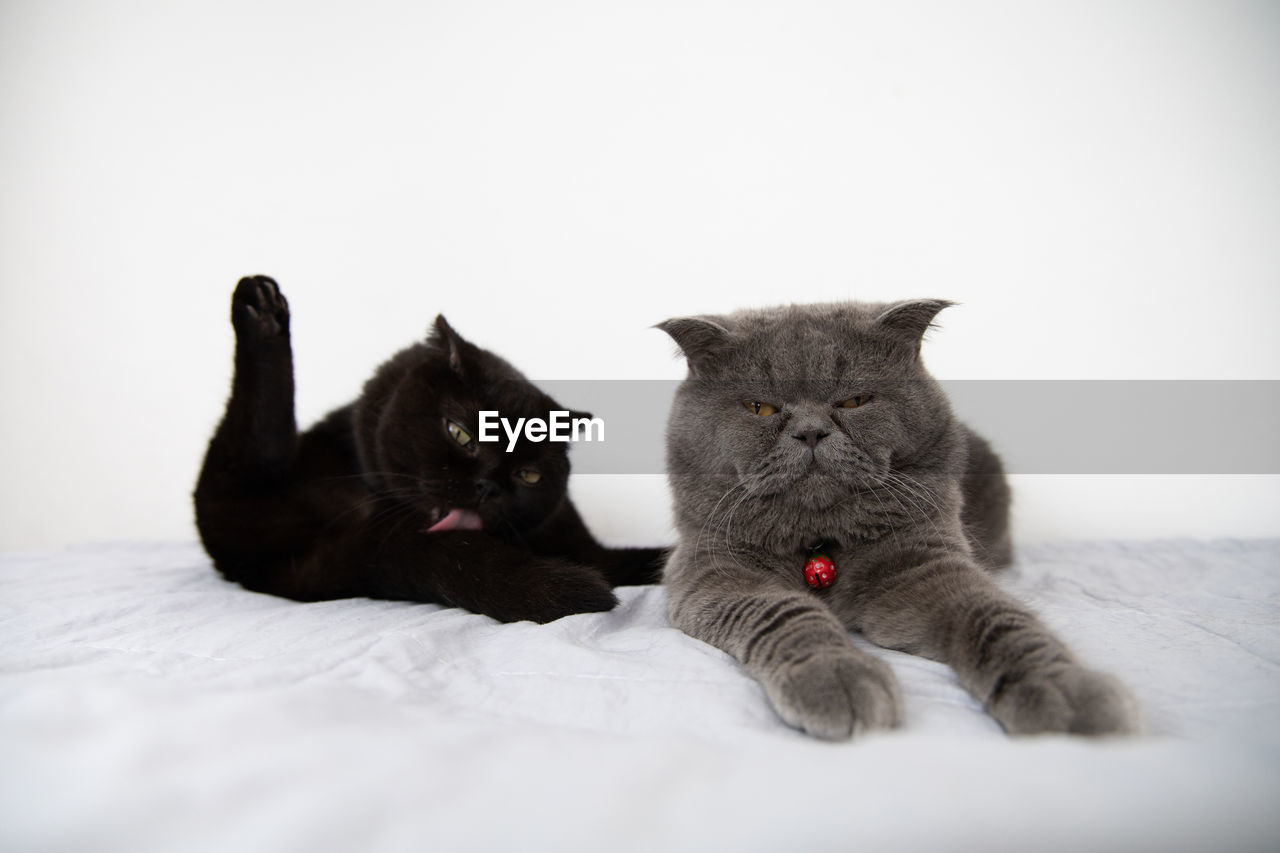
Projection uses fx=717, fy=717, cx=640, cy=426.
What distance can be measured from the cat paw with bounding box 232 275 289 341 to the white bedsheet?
644 millimetres

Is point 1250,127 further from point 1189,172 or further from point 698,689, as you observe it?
point 698,689

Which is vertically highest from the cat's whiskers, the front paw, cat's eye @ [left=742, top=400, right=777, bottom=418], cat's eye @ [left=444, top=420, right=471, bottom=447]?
cat's eye @ [left=742, top=400, right=777, bottom=418]

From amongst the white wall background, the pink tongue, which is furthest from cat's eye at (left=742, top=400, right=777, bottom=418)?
the white wall background

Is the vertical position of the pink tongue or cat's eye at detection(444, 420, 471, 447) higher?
cat's eye at detection(444, 420, 471, 447)

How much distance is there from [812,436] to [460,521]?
2.72 ft

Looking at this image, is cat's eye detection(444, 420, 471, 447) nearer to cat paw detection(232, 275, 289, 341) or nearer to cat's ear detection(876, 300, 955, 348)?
cat paw detection(232, 275, 289, 341)

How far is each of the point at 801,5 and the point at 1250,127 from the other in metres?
1.42

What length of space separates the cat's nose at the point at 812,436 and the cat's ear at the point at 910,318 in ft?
0.80

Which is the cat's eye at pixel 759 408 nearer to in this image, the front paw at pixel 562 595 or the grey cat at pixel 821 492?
the grey cat at pixel 821 492

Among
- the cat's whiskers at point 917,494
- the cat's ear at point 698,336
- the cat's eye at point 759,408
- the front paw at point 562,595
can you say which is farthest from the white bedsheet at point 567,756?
the cat's ear at point 698,336

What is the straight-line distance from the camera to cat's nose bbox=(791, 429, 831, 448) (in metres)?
1.14

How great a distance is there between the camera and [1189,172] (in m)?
2.20

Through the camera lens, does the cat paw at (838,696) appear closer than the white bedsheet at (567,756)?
No

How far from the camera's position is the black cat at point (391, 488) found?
140 cm
